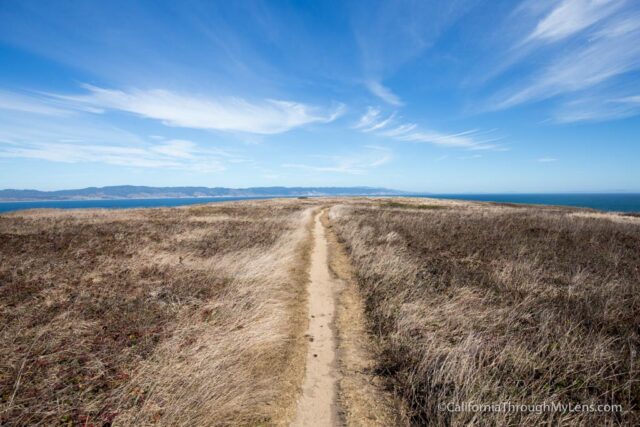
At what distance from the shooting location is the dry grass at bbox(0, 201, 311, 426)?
436 cm

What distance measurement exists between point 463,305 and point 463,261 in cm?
587

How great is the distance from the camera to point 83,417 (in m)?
4.04

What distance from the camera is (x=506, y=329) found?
6.21 metres

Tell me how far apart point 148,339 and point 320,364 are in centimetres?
408

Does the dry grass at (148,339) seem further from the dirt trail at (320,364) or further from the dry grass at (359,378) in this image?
the dry grass at (359,378)

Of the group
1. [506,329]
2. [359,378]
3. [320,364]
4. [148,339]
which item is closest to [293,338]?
[320,364]

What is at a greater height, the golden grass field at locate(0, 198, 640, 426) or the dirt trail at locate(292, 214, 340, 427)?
the golden grass field at locate(0, 198, 640, 426)

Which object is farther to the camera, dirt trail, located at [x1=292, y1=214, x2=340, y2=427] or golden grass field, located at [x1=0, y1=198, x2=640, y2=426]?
dirt trail, located at [x1=292, y1=214, x2=340, y2=427]

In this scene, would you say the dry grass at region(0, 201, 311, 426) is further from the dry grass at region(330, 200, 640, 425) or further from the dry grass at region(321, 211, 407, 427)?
the dry grass at region(330, 200, 640, 425)

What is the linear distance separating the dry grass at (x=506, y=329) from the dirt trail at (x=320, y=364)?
1159 mm

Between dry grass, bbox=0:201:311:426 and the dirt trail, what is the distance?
0.29m

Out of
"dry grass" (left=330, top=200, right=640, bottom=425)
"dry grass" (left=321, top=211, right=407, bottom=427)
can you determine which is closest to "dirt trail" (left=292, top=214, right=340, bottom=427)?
"dry grass" (left=321, top=211, right=407, bottom=427)

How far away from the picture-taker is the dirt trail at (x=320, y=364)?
181 inches

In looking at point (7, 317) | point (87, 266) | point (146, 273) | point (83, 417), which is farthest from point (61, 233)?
point (83, 417)
